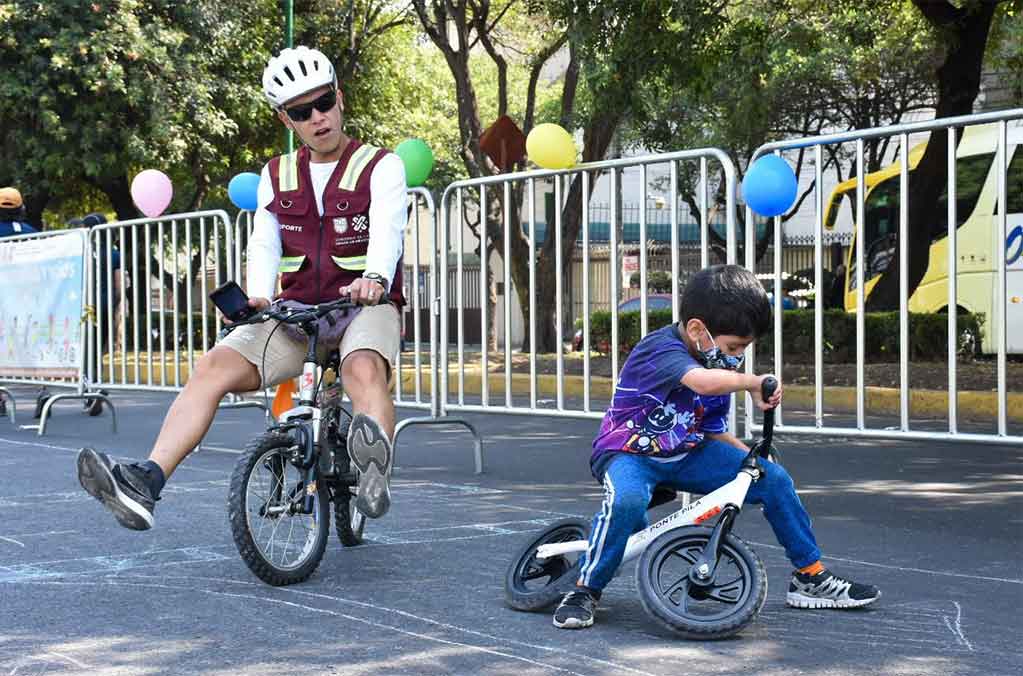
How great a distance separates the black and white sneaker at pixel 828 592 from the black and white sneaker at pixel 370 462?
132cm

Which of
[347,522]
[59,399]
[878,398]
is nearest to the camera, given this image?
[347,522]

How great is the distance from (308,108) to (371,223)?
472 mm

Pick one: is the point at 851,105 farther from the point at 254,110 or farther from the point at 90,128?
the point at 90,128

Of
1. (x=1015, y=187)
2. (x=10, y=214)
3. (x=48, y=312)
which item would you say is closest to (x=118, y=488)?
(x=1015, y=187)

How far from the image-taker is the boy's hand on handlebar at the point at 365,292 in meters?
4.99

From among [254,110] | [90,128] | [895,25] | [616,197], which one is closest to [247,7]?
[254,110]

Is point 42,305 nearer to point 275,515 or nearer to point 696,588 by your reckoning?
point 275,515

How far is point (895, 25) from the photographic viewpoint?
91.2 ft

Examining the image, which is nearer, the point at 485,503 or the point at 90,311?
the point at 485,503

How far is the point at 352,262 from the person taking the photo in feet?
17.9

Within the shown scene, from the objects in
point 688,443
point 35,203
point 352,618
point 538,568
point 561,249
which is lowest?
point 352,618

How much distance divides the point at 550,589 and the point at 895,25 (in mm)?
25069

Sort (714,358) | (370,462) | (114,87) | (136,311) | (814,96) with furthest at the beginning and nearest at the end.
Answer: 1. (814,96)
2. (114,87)
3. (136,311)
4. (370,462)
5. (714,358)

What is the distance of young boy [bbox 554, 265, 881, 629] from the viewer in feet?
14.4
